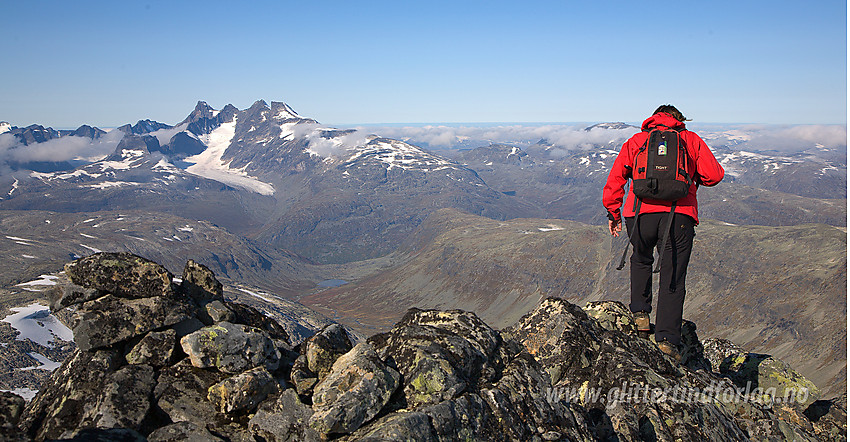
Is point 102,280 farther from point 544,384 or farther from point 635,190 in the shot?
point 635,190

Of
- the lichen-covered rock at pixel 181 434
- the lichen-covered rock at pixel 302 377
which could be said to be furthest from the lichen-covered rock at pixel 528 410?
the lichen-covered rock at pixel 181 434

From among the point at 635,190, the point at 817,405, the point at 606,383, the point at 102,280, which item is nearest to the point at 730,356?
the point at 817,405

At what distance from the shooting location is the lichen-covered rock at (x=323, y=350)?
12914 mm

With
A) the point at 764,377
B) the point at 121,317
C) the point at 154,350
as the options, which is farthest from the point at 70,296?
the point at 764,377

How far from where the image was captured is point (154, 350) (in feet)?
41.7

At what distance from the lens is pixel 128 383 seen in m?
11.6

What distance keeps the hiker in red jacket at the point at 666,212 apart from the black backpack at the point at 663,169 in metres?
0.32

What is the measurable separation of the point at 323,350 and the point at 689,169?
34.6 feet

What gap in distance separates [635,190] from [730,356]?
11.4 meters

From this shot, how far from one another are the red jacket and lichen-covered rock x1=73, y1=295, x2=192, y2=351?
1154 cm

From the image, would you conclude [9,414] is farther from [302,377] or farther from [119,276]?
[302,377]

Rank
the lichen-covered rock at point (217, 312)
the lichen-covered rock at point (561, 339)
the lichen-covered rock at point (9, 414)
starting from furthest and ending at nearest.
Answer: the lichen-covered rock at point (561, 339) < the lichen-covered rock at point (217, 312) < the lichen-covered rock at point (9, 414)

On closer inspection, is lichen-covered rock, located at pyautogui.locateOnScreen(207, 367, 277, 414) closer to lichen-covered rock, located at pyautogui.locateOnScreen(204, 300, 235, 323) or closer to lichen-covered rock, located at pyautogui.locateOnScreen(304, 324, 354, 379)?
lichen-covered rock, located at pyautogui.locateOnScreen(304, 324, 354, 379)

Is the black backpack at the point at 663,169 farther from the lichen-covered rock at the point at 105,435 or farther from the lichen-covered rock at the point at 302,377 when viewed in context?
the lichen-covered rock at the point at 105,435
